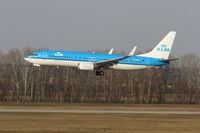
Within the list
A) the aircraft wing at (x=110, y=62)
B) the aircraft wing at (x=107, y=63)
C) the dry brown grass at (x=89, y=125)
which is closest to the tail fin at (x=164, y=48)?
the aircraft wing at (x=110, y=62)

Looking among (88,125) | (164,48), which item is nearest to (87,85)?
(164,48)

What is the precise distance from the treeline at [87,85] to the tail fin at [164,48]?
36659 mm

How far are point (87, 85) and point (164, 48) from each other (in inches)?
1924

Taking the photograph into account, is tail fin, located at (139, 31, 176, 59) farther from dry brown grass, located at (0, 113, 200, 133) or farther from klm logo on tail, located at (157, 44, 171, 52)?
dry brown grass, located at (0, 113, 200, 133)

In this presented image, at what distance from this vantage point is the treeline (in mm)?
102413

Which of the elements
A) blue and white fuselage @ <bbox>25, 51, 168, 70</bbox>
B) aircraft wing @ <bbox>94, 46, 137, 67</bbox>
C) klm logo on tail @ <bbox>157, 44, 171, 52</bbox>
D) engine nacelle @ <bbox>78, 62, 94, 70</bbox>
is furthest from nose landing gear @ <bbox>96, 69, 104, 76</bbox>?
klm logo on tail @ <bbox>157, 44, 171, 52</bbox>

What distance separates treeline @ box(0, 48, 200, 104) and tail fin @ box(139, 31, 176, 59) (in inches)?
1443

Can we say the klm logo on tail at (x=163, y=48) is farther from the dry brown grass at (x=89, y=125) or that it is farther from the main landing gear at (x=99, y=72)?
the dry brown grass at (x=89, y=125)

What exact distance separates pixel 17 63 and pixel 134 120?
238ft

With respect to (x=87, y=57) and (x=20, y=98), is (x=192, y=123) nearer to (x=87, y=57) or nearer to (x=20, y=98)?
(x=87, y=57)

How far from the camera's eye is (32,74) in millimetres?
103812

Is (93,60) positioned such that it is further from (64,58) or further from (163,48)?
(163,48)

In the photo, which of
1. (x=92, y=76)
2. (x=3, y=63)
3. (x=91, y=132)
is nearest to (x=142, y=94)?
(x=92, y=76)

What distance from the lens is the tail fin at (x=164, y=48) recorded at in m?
63.1
